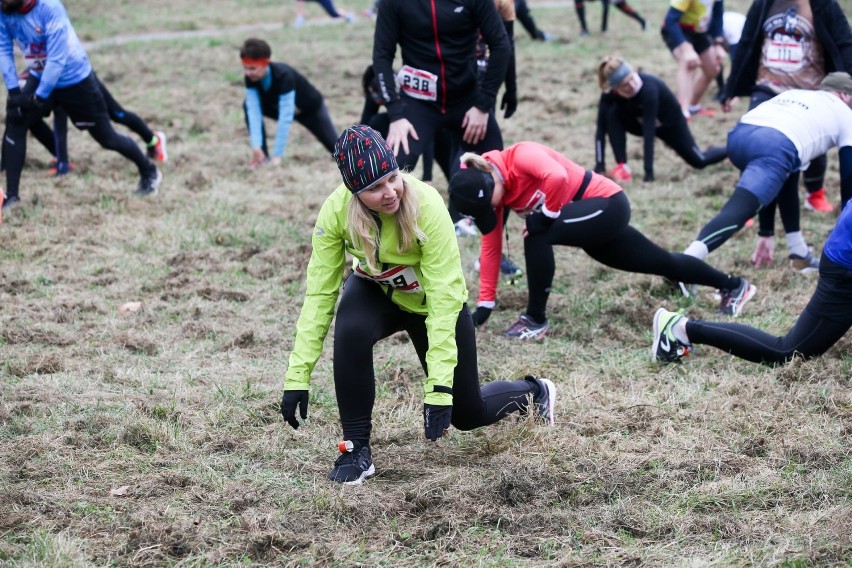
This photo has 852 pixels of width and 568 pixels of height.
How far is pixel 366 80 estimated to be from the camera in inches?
339

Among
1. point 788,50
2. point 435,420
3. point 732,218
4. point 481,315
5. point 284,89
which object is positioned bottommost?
point 481,315

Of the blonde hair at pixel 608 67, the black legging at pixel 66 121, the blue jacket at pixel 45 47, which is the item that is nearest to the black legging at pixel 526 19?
the blonde hair at pixel 608 67

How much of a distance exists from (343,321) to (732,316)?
3037 millimetres

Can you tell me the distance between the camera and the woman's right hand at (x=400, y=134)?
6.24 meters

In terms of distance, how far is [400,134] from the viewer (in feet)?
20.5

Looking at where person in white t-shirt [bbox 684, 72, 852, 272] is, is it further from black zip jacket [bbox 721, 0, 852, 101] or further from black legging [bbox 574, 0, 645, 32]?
black legging [bbox 574, 0, 645, 32]

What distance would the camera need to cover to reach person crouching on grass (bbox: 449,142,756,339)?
5492 mm

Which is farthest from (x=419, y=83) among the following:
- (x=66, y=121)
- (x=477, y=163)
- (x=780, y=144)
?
(x=66, y=121)

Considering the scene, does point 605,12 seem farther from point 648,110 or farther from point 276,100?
point 276,100

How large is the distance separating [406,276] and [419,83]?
2.78 meters

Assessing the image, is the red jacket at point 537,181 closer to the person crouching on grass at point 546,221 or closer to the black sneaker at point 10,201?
the person crouching on grass at point 546,221

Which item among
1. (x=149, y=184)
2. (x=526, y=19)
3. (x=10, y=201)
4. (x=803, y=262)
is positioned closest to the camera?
(x=803, y=262)

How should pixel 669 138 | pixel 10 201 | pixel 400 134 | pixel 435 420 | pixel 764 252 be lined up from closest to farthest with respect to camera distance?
pixel 435 420, pixel 400 134, pixel 764 252, pixel 10 201, pixel 669 138

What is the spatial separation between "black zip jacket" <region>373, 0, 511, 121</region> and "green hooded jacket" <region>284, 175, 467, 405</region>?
2.59 metres
